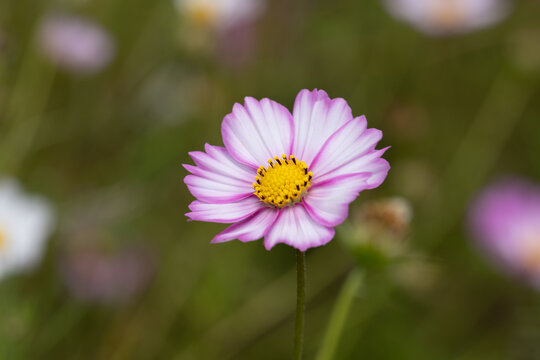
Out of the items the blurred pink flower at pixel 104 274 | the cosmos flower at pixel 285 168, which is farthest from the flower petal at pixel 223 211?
the blurred pink flower at pixel 104 274

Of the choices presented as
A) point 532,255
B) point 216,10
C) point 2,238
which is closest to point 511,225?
point 532,255

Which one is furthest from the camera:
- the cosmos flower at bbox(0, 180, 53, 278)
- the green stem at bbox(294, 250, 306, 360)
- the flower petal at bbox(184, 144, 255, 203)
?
the cosmos flower at bbox(0, 180, 53, 278)

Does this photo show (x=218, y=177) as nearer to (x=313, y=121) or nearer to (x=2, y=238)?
(x=313, y=121)

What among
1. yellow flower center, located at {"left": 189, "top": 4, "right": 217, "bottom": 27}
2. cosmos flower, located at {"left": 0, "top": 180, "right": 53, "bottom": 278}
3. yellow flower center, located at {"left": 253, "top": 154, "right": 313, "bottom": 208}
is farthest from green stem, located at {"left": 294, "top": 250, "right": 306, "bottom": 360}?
yellow flower center, located at {"left": 189, "top": 4, "right": 217, "bottom": 27}

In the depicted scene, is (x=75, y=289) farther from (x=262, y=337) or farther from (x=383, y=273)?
(x=383, y=273)

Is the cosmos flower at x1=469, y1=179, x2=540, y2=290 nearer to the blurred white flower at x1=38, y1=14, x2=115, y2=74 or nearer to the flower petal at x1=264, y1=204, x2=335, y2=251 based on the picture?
the flower petal at x1=264, y1=204, x2=335, y2=251

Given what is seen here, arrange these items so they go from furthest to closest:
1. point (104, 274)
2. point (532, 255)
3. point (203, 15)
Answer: point (203, 15) → point (532, 255) → point (104, 274)
